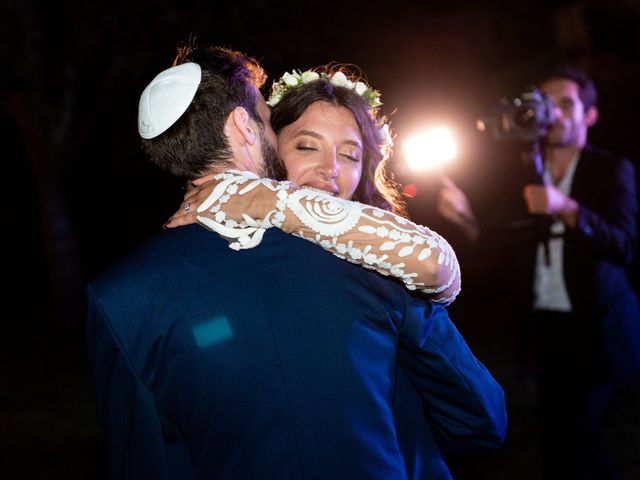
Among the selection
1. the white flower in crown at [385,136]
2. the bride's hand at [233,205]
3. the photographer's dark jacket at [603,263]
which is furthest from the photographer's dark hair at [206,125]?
the photographer's dark jacket at [603,263]

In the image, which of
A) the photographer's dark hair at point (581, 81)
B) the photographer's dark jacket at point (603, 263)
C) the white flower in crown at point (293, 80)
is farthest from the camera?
the photographer's dark hair at point (581, 81)

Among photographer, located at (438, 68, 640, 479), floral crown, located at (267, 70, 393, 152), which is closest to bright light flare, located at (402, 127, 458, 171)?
photographer, located at (438, 68, 640, 479)

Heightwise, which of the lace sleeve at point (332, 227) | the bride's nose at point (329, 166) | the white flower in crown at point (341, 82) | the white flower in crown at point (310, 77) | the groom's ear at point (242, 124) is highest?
the white flower in crown at point (310, 77)

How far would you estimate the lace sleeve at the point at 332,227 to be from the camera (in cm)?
159

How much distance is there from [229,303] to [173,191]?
40.0 feet

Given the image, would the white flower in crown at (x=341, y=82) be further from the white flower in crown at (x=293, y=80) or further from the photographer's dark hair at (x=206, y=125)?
the photographer's dark hair at (x=206, y=125)

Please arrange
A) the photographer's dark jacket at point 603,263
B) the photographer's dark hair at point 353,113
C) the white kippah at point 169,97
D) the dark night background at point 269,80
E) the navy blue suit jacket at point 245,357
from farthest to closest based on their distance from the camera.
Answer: the dark night background at point 269,80
the photographer's dark jacket at point 603,263
the photographer's dark hair at point 353,113
the white kippah at point 169,97
the navy blue suit jacket at point 245,357

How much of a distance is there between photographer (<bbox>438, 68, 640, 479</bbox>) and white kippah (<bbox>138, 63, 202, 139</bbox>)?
2.44 metres

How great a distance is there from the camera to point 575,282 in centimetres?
363

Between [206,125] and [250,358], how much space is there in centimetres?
64

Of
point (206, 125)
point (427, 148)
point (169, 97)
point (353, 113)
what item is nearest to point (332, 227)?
point (206, 125)

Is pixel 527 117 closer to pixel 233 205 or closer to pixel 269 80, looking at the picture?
pixel 233 205

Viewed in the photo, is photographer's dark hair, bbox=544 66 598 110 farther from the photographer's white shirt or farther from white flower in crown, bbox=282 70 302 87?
white flower in crown, bbox=282 70 302 87

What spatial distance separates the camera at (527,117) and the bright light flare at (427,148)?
20.1 inches
